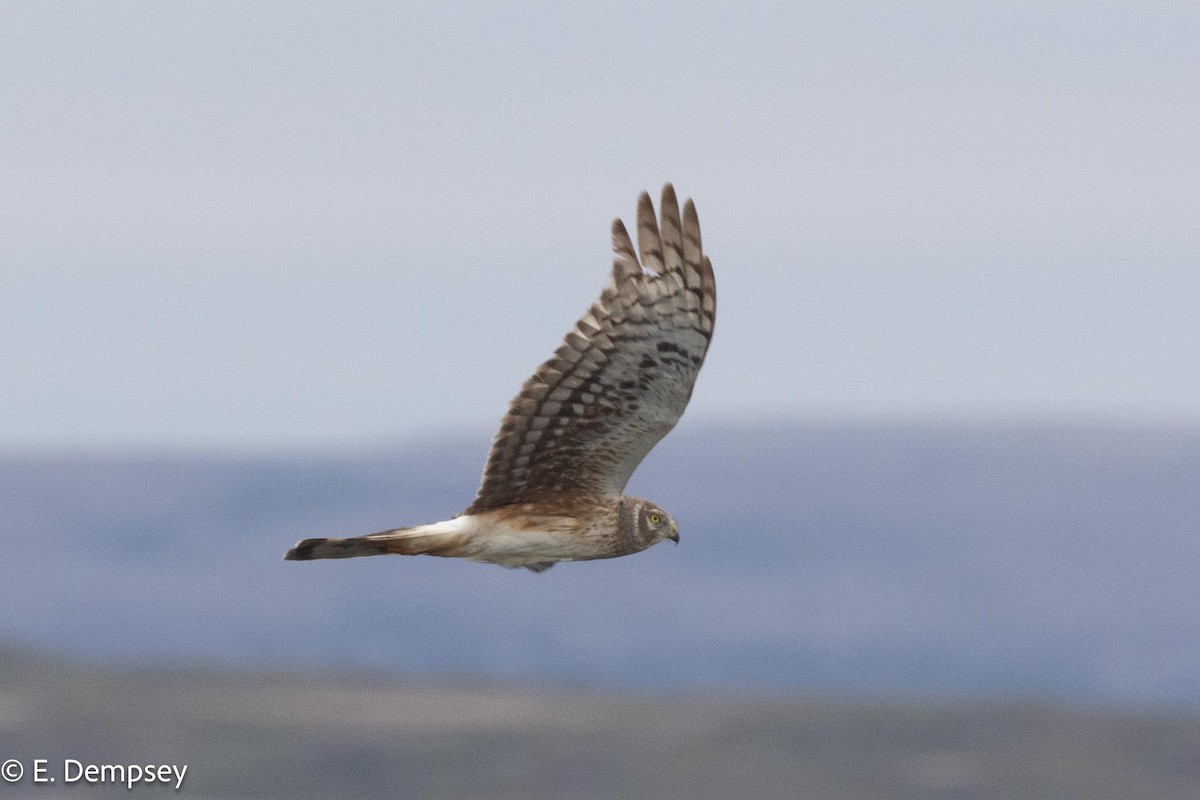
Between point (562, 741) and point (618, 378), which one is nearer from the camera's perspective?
point (618, 378)

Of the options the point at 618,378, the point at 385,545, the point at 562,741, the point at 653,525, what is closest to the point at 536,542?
the point at 653,525

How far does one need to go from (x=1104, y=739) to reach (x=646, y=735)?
17745 millimetres

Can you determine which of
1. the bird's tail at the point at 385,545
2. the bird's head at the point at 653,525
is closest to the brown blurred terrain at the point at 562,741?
the bird's head at the point at 653,525

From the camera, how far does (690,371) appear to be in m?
17.2

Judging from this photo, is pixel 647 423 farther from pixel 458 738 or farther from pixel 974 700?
pixel 974 700

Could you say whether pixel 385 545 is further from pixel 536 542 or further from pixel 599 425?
pixel 599 425

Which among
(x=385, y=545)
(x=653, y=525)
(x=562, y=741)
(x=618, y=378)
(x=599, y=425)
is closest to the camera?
(x=385, y=545)

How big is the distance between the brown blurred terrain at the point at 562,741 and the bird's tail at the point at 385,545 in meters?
58.5

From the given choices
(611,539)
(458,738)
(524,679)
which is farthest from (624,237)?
(524,679)

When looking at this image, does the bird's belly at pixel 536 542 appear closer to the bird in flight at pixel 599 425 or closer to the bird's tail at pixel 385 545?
the bird in flight at pixel 599 425

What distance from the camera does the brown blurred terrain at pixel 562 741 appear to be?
263 feet

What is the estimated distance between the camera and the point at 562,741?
3533 inches

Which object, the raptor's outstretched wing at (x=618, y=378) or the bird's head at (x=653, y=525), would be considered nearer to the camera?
the raptor's outstretched wing at (x=618, y=378)

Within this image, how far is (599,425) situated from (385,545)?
1.89 m
